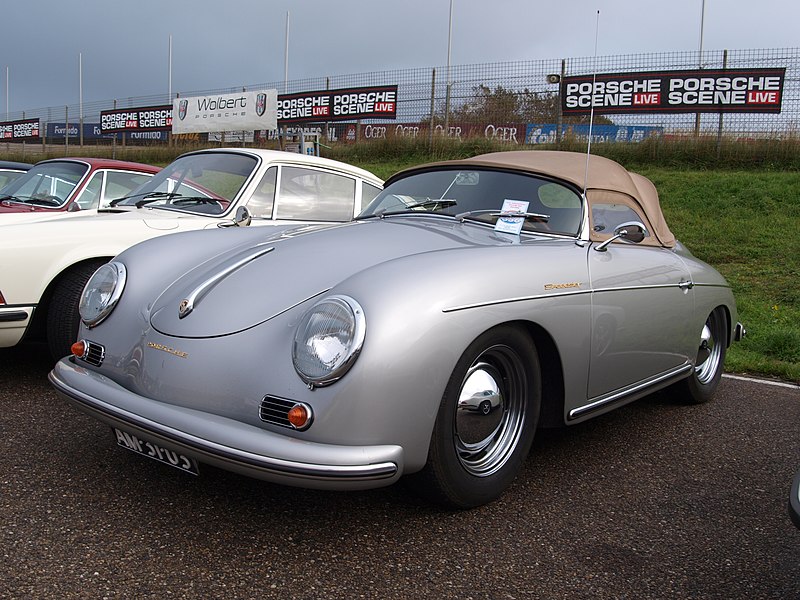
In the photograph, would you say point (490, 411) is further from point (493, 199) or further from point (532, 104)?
point (532, 104)

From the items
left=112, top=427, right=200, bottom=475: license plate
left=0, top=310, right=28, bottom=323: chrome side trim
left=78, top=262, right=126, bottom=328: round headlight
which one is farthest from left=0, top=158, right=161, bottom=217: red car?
left=112, top=427, right=200, bottom=475: license plate

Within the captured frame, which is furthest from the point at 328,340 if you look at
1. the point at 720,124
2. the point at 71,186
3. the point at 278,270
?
the point at 720,124

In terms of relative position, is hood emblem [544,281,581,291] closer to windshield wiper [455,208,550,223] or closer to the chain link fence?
windshield wiper [455,208,550,223]

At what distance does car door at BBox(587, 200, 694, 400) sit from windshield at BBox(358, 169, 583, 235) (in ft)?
0.65

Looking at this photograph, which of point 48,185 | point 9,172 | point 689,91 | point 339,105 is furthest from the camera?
point 339,105

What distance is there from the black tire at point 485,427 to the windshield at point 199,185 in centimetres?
284

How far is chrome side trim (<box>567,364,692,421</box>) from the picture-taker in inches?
123

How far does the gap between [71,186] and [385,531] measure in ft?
15.3

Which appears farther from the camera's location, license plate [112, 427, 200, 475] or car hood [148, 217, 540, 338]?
car hood [148, 217, 540, 338]

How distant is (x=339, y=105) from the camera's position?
17562mm

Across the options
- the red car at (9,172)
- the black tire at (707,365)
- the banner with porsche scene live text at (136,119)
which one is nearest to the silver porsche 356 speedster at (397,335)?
the black tire at (707,365)

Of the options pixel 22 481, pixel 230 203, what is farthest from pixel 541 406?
pixel 230 203

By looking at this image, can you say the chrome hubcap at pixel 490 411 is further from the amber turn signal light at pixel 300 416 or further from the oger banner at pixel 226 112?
the oger banner at pixel 226 112

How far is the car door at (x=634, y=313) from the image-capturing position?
3.19m
